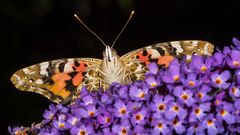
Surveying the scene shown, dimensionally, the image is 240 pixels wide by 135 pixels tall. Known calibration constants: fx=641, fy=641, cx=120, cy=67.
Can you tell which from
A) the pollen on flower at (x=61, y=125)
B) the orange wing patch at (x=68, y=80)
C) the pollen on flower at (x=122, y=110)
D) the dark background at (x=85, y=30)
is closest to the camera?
the pollen on flower at (x=122, y=110)

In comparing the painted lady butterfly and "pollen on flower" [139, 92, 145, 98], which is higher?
the painted lady butterfly

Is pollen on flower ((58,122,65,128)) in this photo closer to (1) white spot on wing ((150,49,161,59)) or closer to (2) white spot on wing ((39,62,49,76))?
(2) white spot on wing ((39,62,49,76))

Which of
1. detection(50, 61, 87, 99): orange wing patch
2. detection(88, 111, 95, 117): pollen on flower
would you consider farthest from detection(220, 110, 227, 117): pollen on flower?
detection(50, 61, 87, 99): orange wing patch

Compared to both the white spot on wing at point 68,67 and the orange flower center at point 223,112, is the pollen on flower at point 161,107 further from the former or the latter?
the white spot on wing at point 68,67

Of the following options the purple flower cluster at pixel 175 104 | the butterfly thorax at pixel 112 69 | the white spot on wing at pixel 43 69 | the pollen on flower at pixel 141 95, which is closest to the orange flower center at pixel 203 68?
the purple flower cluster at pixel 175 104

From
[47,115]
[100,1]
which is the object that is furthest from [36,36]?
[47,115]

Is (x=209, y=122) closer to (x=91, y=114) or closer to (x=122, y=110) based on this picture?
(x=122, y=110)

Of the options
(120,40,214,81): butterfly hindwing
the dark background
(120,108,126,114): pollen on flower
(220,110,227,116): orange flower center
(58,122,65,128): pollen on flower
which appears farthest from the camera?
the dark background

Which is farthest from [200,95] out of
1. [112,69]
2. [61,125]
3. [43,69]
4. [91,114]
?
[43,69]
